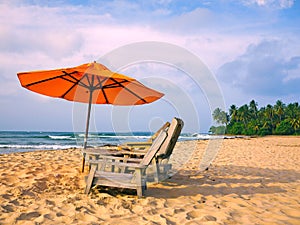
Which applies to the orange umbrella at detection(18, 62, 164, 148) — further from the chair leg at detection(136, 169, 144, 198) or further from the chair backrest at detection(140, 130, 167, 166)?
the chair leg at detection(136, 169, 144, 198)

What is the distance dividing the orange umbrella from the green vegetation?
63531 mm

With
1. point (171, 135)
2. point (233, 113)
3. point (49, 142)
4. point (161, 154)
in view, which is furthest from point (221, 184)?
point (233, 113)

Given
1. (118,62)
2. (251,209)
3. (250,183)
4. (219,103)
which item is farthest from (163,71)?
(251,209)

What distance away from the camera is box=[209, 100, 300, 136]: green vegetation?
7094 cm

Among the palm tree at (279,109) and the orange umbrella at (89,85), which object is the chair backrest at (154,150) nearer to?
the orange umbrella at (89,85)

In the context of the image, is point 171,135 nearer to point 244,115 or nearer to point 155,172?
point 155,172

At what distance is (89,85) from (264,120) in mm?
78039

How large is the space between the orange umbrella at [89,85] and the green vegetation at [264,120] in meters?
63.5

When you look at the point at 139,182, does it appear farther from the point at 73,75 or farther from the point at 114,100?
the point at 114,100

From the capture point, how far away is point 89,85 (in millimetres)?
6023

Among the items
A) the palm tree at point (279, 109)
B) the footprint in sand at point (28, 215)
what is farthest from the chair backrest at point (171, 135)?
the palm tree at point (279, 109)

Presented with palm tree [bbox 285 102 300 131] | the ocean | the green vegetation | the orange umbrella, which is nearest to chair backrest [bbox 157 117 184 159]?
the orange umbrella

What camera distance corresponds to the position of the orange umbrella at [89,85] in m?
5.14

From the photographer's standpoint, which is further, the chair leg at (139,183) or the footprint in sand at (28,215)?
the chair leg at (139,183)
